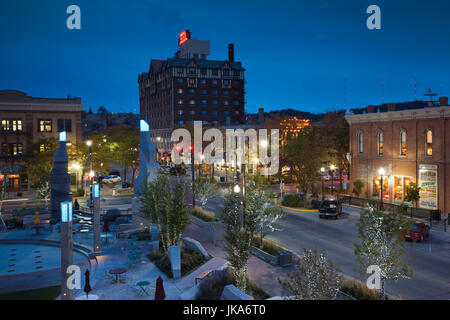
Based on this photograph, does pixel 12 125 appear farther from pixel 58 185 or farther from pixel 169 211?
pixel 169 211

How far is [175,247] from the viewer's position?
19547mm

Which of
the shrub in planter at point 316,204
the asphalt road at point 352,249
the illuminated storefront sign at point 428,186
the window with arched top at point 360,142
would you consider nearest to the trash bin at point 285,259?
the asphalt road at point 352,249

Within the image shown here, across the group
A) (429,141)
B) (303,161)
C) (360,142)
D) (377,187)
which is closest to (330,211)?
(303,161)

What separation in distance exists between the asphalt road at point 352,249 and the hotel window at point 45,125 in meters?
39.2

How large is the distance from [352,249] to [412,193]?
13712 millimetres

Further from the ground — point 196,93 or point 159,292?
point 196,93

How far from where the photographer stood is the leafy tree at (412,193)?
33.6 m

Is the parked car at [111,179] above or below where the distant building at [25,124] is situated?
below

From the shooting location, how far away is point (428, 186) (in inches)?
1345

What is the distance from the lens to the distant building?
176ft

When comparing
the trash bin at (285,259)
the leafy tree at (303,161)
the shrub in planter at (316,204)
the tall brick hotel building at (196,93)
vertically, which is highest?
the tall brick hotel building at (196,93)

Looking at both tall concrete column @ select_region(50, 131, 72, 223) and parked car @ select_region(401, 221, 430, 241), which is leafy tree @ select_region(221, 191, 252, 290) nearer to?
parked car @ select_region(401, 221, 430, 241)

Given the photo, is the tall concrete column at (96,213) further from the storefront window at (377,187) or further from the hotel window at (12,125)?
the hotel window at (12,125)
